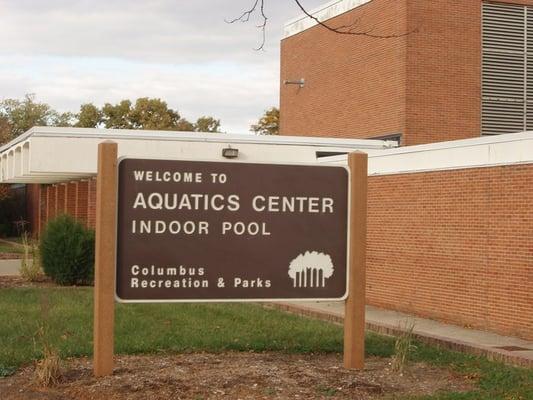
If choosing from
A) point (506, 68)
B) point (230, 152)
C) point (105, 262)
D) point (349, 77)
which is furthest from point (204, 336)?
point (349, 77)

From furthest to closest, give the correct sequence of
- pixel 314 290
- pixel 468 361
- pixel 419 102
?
pixel 419 102 < pixel 468 361 < pixel 314 290

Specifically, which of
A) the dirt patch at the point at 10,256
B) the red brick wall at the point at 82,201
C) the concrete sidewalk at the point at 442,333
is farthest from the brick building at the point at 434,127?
the dirt patch at the point at 10,256

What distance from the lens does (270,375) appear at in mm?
9656

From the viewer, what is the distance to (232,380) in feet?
30.8

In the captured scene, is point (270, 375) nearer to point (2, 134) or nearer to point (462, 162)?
point (462, 162)

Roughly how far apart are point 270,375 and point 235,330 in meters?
3.74

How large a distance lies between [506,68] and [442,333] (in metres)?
16.9

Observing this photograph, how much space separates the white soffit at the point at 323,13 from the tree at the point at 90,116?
4819 cm

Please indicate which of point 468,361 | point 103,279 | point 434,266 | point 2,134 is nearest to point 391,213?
point 434,266

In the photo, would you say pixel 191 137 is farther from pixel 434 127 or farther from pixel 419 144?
pixel 434 127

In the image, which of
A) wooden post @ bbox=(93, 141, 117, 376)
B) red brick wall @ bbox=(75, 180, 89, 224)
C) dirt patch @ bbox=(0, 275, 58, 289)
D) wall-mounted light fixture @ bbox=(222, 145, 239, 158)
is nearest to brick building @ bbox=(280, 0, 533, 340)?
wooden post @ bbox=(93, 141, 117, 376)

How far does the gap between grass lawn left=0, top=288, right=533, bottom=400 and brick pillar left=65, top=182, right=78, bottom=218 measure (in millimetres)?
18473

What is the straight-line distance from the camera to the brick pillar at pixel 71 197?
35.4 meters

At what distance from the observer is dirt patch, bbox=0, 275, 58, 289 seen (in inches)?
842
